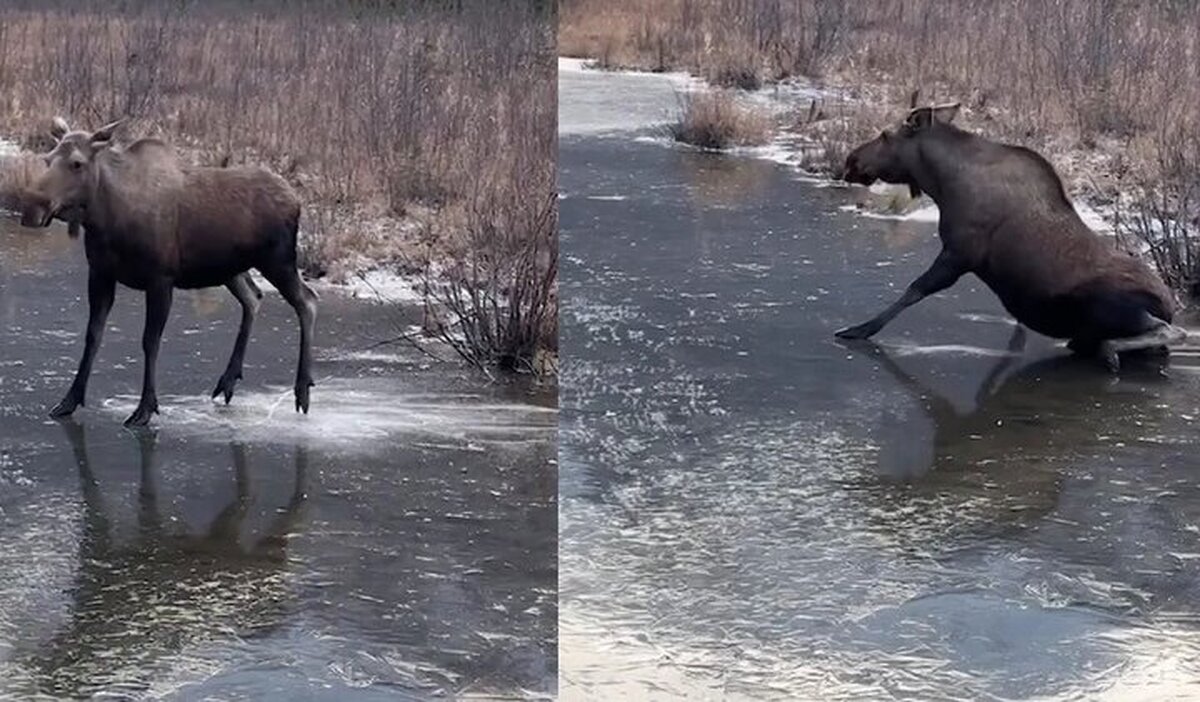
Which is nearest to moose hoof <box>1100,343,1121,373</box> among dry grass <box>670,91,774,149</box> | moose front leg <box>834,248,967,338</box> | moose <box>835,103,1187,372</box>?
moose <box>835,103,1187,372</box>

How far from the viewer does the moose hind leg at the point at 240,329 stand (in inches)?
201

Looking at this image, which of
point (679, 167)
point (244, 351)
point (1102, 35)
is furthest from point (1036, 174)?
point (244, 351)

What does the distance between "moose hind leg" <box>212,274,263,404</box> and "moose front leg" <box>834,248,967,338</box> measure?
2.75 meters

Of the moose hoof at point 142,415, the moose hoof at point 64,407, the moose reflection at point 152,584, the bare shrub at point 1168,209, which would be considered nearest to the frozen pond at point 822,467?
the bare shrub at point 1168,209

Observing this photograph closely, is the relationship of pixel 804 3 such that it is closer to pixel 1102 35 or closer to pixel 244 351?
pixel 1102 35

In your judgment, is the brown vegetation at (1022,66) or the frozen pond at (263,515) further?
the brown vegetation at (1022,66)

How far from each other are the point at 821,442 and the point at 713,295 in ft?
4.01

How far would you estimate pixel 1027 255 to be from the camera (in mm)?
7215

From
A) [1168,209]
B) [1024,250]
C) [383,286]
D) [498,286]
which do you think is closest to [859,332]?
[1024,250]

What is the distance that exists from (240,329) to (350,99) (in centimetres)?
72

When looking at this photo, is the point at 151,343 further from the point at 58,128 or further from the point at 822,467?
the point at 822,467

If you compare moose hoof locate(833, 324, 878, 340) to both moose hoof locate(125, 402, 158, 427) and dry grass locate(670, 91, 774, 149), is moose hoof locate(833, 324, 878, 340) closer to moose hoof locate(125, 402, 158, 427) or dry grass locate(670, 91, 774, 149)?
dry grass locate(670, 91, 774, 149)

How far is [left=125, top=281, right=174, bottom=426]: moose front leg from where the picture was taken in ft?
16.5

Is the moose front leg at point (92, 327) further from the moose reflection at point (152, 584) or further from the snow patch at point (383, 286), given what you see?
the snow patch at point (383, 286)
